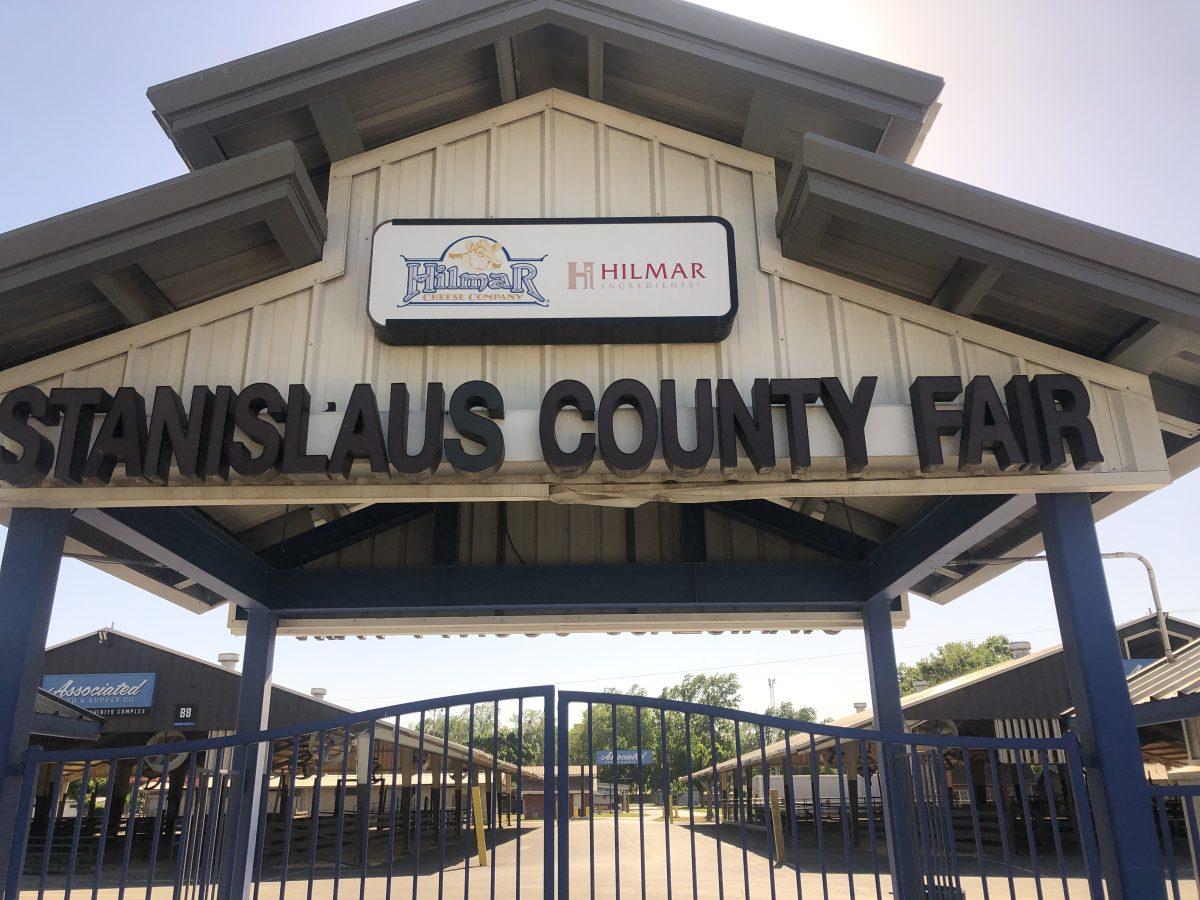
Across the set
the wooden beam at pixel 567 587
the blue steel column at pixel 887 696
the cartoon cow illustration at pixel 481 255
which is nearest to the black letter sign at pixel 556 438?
the cartoon cow illustration at pixel 481 255

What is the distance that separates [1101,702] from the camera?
18.2 feet

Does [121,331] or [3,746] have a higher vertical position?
[121,331]

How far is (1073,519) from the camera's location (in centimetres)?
602

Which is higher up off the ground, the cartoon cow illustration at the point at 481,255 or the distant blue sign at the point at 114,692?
the cartoon cow illustration at the point at 481,255

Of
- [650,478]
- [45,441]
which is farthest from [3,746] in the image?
[650,478]

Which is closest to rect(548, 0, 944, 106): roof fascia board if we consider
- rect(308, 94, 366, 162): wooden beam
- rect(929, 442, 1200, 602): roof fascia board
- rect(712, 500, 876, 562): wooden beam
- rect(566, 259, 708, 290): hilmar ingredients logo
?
rect(566, 259, 708, 290): hilmar ingredients logo

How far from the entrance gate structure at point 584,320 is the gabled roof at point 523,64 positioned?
2 centimetres

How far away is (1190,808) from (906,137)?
4.93 metres

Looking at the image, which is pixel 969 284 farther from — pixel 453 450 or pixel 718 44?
pixel 453 450

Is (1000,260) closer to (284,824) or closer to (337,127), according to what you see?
(337,127)

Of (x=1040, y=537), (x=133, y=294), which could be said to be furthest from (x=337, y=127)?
(x=1040, y=537)

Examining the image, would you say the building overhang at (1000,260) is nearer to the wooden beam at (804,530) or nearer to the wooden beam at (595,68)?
the wooden beam at (595,68)

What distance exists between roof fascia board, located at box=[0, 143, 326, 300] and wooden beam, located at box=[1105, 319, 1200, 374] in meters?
5.90

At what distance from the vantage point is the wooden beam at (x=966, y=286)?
20.0ft
